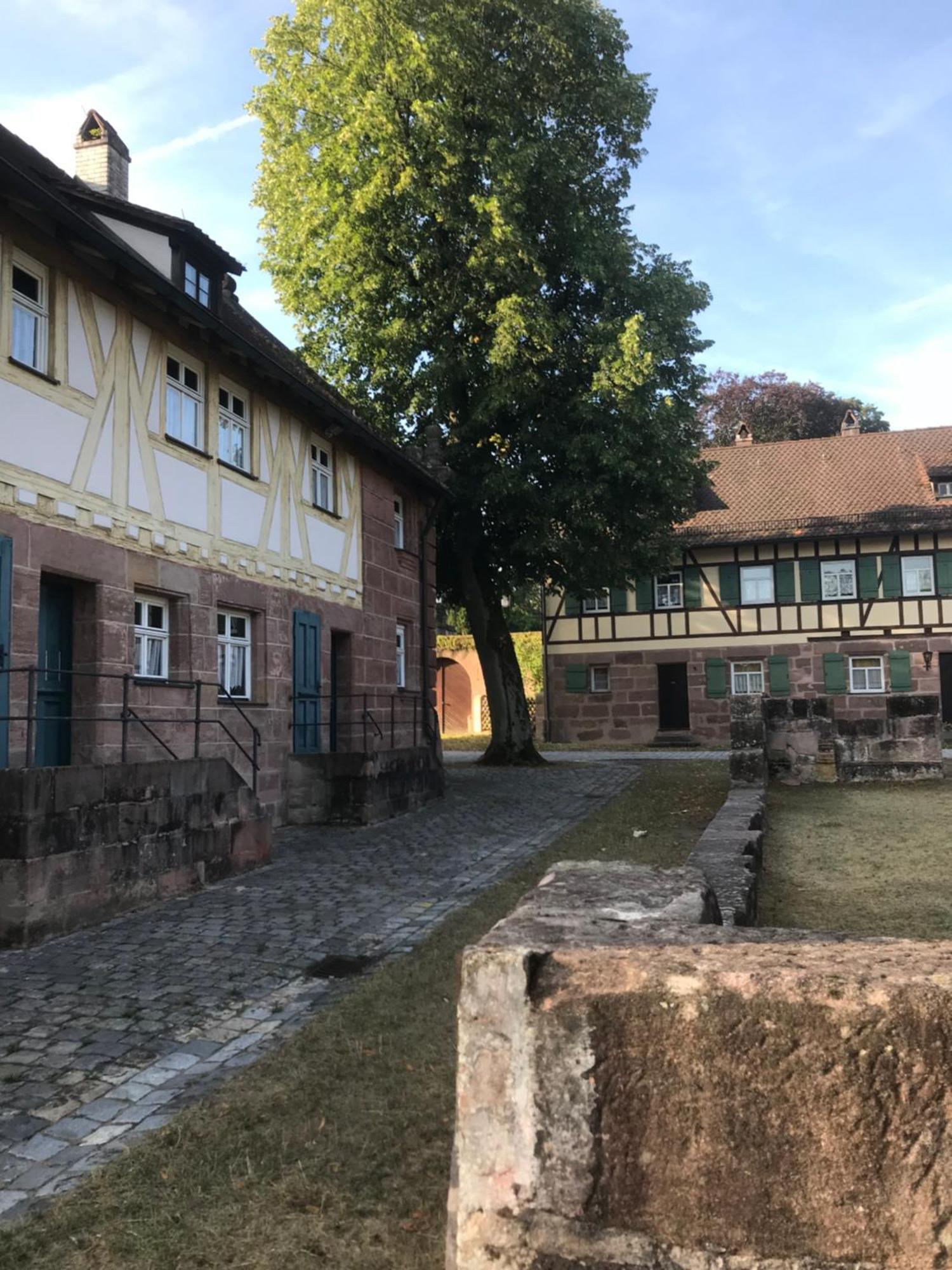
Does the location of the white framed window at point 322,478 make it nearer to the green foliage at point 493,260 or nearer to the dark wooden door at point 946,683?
the green foliage at point 493,260

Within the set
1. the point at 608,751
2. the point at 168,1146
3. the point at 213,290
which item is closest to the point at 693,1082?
the point at 168,1146

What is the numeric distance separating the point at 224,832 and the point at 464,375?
1240cm

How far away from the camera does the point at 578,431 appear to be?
753 inches

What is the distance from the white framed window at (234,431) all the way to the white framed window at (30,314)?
2.92 meters

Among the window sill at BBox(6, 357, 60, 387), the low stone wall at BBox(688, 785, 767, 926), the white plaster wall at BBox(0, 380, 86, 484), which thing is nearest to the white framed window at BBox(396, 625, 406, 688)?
the low stone wall at BBox(688, 785, 767, 926)

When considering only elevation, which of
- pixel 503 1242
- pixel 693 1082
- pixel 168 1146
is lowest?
pixel 168 1146

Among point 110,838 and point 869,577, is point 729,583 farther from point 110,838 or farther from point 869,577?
point 110,838

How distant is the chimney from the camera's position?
14750mm

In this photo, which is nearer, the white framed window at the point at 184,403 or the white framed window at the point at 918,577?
the white framed window at the point at 184,403

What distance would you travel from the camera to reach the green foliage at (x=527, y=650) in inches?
1288

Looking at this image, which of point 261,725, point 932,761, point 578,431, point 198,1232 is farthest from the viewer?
point 578,431

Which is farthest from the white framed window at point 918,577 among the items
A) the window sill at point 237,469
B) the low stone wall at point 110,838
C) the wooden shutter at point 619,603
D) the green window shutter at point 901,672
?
the low stone wall at point 110,838

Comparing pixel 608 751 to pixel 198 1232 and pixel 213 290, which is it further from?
pixel 198 1232

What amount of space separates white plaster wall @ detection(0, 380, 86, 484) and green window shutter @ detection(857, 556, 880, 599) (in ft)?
80.2
